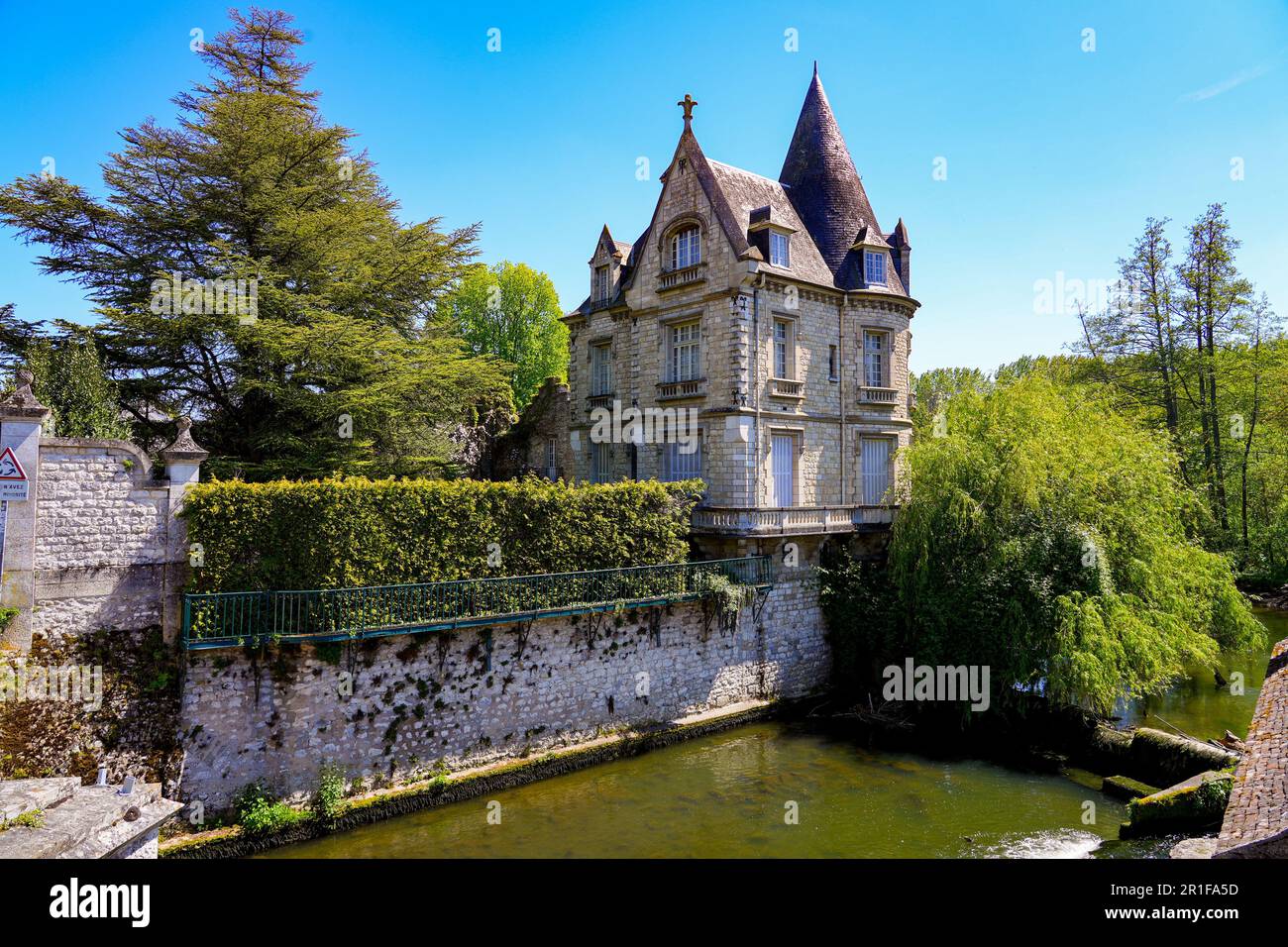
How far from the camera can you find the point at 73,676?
11.1m

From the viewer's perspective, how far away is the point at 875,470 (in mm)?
23062

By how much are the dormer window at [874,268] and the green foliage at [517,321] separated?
20146 mm

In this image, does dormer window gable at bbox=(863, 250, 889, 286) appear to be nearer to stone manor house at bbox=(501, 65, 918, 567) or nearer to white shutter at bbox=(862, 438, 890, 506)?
stone manor house at bbox=(501, 65, 918, 567)

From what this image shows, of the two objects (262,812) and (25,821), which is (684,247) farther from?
(25,821)

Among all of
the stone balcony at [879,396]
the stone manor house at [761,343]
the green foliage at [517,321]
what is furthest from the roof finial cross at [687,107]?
A: the green foliage at [517,321]

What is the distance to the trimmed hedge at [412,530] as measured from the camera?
12.3 m

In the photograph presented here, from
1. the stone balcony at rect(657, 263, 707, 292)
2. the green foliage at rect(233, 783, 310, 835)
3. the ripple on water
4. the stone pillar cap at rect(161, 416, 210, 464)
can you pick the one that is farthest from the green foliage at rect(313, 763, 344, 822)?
the stone balcony at rect(657, 263, 707, 292)

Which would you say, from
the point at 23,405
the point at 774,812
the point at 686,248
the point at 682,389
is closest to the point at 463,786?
the point at 774,812

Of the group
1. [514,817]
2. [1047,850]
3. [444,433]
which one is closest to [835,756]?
[1047,850]

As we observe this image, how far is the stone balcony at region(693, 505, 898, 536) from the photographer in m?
19.1

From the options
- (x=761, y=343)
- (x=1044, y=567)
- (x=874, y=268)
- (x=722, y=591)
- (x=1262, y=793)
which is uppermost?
(x=874, y=268)

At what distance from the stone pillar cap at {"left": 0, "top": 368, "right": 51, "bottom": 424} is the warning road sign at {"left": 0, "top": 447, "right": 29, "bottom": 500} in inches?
20.0

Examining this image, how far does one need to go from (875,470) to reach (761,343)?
6.12m
